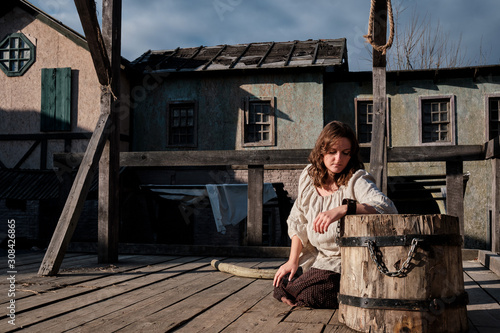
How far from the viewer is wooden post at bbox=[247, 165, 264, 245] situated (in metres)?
5.57

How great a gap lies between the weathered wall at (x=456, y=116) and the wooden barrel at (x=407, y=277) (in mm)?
12735

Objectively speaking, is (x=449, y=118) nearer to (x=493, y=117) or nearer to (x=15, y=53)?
(x=493, y=117)

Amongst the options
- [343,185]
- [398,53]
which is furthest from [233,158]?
[398,53]

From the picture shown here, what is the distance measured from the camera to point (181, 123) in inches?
608

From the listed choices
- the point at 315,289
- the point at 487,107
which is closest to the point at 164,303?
the point at 315,289

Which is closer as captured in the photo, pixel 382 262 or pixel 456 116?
pixel 382 262

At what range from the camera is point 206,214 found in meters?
15.1

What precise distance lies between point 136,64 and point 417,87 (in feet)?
30.8

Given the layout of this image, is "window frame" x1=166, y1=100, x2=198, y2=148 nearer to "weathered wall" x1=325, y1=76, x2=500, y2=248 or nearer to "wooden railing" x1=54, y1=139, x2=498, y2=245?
"weathered wall" x1=325, y1=76, x2=500, y2=248

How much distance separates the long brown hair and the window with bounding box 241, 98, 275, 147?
11.8 meters

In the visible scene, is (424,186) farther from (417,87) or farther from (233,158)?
(233,158)

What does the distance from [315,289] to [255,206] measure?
270 centimetres

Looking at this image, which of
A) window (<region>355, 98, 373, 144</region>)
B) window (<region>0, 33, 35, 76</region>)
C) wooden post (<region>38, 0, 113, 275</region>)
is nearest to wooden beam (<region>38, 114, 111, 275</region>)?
wooden post (<region>38, 0, 113, 275</region>)

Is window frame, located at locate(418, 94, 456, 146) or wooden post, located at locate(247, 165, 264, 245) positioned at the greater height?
window frame, located at locate(418, 94, 456, 146)
